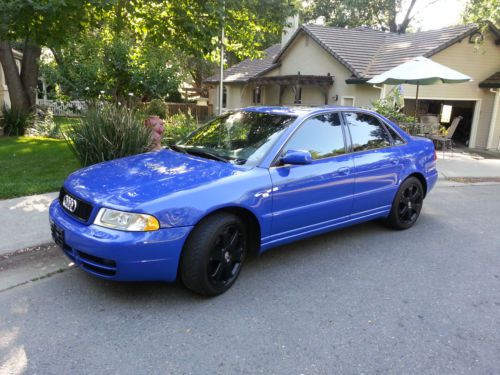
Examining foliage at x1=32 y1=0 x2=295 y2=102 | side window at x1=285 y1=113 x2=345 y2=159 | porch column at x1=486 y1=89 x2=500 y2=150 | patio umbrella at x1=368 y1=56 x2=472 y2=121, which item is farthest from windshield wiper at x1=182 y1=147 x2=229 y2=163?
porch column at x1=486 y1=89 x2=500 y2=150

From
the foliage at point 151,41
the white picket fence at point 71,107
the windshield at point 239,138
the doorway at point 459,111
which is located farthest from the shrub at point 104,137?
the doorway at point 459,111

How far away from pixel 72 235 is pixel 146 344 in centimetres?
106

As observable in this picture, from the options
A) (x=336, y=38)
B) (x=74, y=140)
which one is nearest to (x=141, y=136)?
(x=74, y=140)

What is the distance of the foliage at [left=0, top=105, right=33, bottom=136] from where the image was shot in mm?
13656

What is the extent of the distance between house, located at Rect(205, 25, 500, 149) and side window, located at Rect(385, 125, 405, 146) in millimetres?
9411

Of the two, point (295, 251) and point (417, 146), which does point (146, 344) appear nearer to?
point (295, 251)

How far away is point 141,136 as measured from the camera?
734 cm

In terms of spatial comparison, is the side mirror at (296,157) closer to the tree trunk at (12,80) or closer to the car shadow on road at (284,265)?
the car shadow on road at (284,265)

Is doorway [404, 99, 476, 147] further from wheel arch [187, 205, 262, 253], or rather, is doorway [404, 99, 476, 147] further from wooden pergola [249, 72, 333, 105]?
wheel arch [187, 205, 262, 253]

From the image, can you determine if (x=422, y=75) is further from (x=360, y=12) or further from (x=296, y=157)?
(x=360, y=12)

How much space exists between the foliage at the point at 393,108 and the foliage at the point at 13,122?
11.0m

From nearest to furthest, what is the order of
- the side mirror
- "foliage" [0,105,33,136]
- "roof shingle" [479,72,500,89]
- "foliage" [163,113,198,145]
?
the side mirror, "foliage" [163,113,198,145], "foliage" [0,105,33,136], "roof shingle" [479,72,500,89]

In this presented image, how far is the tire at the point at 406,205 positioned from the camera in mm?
5449

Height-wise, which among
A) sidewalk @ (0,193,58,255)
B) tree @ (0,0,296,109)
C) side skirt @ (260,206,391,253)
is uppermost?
tree @ (0,0,296,109)
